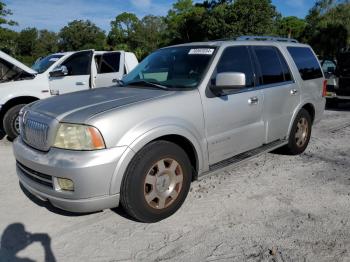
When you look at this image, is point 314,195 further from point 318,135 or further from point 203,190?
point 318,135

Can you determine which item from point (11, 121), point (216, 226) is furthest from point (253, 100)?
point (11, 121)

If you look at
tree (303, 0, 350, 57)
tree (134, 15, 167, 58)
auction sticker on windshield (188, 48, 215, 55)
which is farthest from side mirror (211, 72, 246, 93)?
tree (134, 15, 167, 58)

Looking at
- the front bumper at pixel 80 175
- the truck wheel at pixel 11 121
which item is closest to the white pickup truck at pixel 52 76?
the truck wheel at pixel 11 121

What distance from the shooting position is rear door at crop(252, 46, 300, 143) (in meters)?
4.84

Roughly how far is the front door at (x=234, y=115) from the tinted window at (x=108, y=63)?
5564 millimetres

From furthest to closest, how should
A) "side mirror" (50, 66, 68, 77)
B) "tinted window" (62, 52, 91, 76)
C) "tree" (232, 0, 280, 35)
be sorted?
1. "tree" (232, 0, 280, 35)
2. "tinted window" (62, 52, 91, 76)
3. "side mirror" (50, 66, 68, 77)

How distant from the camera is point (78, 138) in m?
3.22

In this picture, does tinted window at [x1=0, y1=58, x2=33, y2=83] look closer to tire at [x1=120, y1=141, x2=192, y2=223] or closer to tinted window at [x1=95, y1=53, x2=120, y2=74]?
tinted window at [x1=95, y1=53, x2=120, y2=74]

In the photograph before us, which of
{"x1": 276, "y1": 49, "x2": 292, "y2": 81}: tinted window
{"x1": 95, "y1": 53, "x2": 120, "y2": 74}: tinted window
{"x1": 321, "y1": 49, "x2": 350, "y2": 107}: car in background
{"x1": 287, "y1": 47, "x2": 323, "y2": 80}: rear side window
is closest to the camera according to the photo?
{"x1": 276, "y1": 49, "x2": 292, "y2": 81}: tinted window

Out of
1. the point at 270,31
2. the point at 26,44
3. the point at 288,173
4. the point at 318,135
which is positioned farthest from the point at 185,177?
the point at 26,44

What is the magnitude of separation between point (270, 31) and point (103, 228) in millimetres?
41093

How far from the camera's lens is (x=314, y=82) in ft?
19.6

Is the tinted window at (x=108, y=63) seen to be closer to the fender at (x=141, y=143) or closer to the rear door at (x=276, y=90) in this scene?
the rear door at (x=276, y=90)

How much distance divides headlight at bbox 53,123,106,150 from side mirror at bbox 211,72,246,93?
147 cm
